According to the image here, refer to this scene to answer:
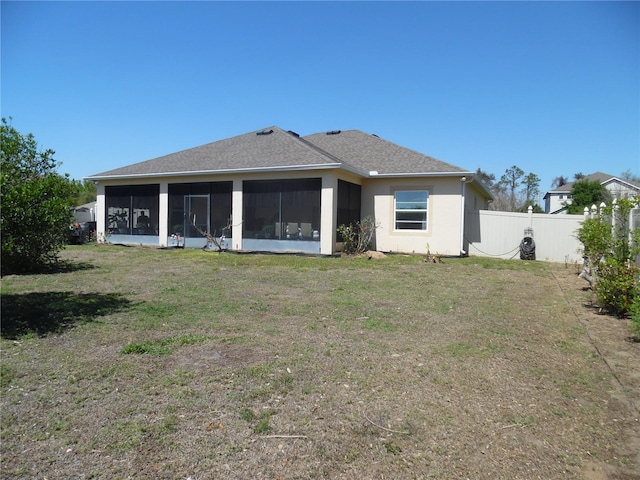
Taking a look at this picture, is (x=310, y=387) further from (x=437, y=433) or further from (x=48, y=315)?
(x=48, y=315)

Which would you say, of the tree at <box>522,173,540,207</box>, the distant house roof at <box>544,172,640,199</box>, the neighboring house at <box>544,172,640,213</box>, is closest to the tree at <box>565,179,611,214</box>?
the neighboring house at <box>544,172,640,213</box>

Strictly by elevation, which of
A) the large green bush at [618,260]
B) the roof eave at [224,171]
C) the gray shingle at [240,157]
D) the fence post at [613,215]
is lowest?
the large green bush at [618,260]

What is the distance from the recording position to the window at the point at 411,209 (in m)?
15.9

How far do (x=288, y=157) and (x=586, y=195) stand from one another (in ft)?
102

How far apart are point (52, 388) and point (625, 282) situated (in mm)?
7422

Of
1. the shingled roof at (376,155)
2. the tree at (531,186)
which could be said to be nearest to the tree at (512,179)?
the tree at (531,186)

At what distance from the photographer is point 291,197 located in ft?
50.4

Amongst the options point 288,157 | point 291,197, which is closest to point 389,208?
point 291,197

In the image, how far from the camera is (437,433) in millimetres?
3035

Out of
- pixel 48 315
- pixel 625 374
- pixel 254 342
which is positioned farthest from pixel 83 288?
pixel 625 374

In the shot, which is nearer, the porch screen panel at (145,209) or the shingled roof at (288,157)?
the shingled roof at (288,157)

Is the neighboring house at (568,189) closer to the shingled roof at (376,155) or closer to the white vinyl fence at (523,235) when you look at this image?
the white vinyl fence at (523,235)

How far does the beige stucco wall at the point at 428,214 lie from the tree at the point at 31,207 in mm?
10272

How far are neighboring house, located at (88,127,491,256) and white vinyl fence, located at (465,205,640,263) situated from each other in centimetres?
48
